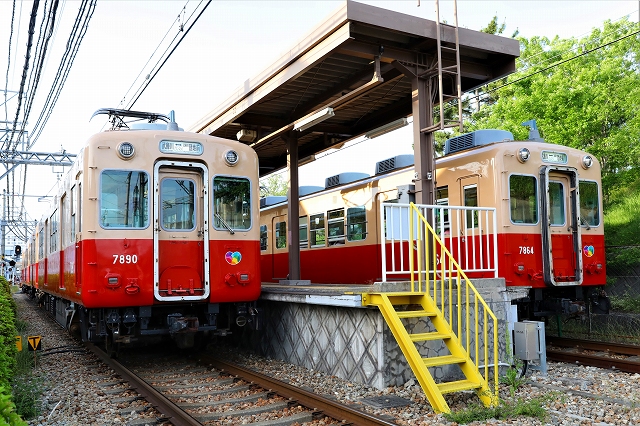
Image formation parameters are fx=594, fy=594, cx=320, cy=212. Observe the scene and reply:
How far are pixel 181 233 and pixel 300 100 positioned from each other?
445 centimetres

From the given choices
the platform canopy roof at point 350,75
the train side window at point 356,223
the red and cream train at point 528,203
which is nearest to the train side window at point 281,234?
the platform canopy roof at point 350,75

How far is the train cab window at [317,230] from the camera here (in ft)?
47.9

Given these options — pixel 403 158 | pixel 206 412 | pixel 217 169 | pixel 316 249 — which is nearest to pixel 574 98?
pixel 403 158

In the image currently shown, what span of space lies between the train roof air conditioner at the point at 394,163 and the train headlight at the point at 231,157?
14.0ft

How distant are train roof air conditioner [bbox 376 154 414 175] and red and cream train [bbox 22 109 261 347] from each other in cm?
401

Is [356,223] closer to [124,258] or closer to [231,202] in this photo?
[231,202]

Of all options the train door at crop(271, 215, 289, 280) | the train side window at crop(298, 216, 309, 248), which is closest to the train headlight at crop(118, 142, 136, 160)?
the train side window at crop(298, 216, 309, 248)

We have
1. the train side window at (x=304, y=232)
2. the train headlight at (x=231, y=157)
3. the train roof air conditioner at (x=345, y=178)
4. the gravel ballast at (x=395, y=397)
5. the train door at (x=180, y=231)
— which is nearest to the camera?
the gravel ballast at (x=395, y=397)

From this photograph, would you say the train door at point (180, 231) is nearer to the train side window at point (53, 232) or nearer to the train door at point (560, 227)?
the train side window at point (53, 232)

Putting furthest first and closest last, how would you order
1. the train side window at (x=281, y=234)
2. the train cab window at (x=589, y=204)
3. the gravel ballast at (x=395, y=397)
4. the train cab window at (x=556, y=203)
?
1. the train side window at (x=281, y=234)
2. the train cab window at (x=589, y=204)
3. the train cab window at (x=556, y=203)
4. the gravel ballast at (x=395, y=397)

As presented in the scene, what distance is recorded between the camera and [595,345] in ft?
33.9

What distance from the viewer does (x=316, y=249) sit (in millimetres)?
14766

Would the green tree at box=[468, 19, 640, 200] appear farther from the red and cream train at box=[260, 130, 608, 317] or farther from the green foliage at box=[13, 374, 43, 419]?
the green foliage at box=[13, 374, 43, 419]

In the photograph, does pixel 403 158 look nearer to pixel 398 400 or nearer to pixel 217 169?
pixel 217 169
